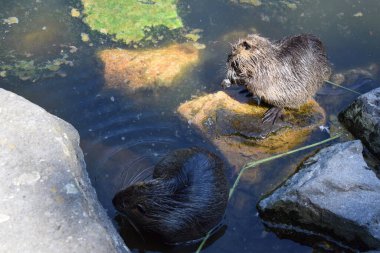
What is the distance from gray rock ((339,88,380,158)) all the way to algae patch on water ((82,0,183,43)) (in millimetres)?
2055

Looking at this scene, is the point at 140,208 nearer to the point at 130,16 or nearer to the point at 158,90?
the point at 158,90

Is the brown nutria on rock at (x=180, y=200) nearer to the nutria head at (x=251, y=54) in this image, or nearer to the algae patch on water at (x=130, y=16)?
the nutria head at (x=251, y=54)

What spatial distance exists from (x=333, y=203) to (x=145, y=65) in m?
2.24

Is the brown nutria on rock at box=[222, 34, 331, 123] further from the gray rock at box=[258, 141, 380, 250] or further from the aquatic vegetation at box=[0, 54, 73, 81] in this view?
the aquatic vegetation at box=[0, 54, 73, 81]

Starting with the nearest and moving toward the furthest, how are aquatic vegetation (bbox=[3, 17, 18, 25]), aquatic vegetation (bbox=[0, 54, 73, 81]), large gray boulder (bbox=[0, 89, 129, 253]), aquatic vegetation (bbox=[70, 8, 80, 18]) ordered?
1. large gray boulder (bbox=[0, 89, 129, 253])
2. aquatic vegetation (bbox=[0, 54, 73, 81])
3. aquatic vegetation (bbox=[3, 17, 18, 25])
4. aquatic vegetation (bbox=[70, 8, 80, 18])

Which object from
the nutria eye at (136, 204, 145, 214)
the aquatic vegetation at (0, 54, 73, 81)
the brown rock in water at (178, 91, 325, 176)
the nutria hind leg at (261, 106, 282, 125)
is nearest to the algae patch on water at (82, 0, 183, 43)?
the aquatic vegetation at (0, 54, 73, 81)

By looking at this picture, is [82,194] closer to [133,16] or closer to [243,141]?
[243,141]

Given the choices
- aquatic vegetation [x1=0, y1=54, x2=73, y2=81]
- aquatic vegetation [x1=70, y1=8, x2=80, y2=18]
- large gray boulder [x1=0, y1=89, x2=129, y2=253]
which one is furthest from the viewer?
aquatic vegetation [x1=70, y1=8, x2=80, y2=18]

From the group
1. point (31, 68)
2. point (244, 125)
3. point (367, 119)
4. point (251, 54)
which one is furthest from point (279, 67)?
point (31, 68)

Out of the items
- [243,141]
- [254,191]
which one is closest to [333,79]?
[243,141]

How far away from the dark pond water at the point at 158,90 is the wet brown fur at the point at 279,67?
40cm

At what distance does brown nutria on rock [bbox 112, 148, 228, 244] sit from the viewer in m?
3.18

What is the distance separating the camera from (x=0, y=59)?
15.4 feet

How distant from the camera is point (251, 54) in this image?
4.20 meters
